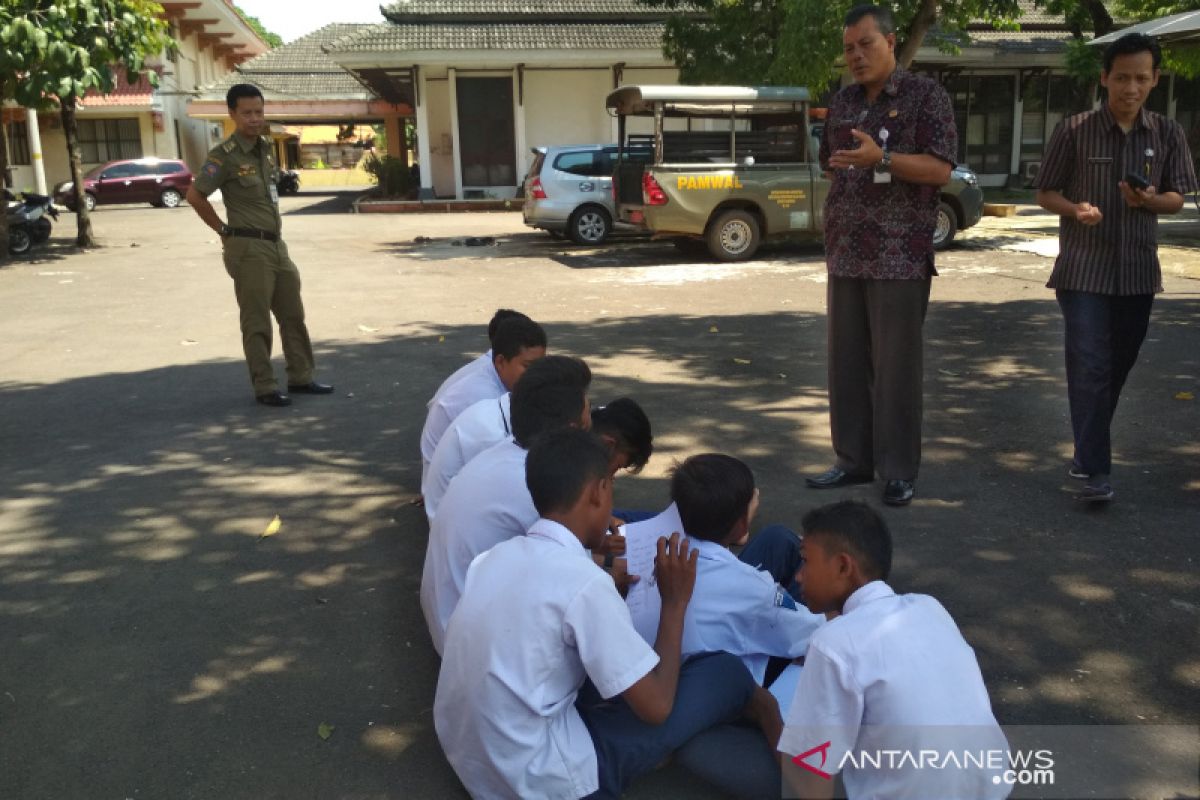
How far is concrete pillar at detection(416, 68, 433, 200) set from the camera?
2730cm

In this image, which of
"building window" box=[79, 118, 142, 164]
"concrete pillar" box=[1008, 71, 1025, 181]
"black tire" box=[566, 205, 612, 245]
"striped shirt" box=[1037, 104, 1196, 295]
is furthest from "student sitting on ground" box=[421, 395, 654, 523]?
"building window" box=[79, 118, 142, 164]

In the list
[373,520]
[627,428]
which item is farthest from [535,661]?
[373,520]

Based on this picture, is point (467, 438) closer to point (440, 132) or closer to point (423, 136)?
point (423, 136)

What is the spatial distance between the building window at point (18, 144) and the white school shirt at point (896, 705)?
3948 centimetres

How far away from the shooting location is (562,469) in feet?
8.75

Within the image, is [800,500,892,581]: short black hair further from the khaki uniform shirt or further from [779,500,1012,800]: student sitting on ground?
the khaki uniform shirt

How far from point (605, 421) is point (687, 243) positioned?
39.8 feet

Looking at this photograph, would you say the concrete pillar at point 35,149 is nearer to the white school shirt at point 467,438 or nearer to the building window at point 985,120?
the building window at point 985,120

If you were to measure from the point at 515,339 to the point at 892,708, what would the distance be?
253 centimetres

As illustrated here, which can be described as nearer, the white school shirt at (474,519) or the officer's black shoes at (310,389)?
the white school shirt at (474,519)

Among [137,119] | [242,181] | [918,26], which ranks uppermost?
[137,119]

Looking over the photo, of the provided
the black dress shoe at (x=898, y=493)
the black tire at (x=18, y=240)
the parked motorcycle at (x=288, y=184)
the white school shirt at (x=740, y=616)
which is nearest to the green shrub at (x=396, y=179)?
the parked motorcycle at (x=288, y=184)

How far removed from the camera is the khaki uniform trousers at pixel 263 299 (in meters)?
6.91

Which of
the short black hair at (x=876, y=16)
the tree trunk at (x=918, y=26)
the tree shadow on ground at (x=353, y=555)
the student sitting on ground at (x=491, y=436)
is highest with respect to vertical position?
the tree trunk at (x=918, y=26)
